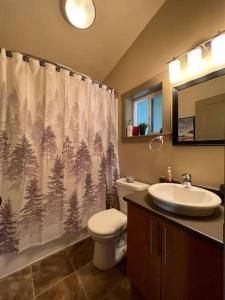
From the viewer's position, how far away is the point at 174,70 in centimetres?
135

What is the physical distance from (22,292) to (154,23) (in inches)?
106

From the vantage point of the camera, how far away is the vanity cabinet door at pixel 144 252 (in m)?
0.90

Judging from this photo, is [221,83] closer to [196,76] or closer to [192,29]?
[196,76]

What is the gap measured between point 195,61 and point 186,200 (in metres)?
1.10

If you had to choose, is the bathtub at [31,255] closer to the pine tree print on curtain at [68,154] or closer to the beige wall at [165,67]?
the pine tree print on curtain at [68,154]

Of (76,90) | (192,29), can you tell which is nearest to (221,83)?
(192,29)

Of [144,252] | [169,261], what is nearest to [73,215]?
[144,252]

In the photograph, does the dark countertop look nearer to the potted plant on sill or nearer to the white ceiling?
the potted plant on sill

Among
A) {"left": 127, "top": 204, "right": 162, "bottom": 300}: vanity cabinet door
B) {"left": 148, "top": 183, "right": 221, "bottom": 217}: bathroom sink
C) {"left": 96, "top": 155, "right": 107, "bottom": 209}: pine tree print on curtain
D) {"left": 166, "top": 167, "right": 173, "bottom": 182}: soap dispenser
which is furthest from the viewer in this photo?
{"left": 96, "top": 155, "right": 107, "bottom": 209}: pine tree print on curtain

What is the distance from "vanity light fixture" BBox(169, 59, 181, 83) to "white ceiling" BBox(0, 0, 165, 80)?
2.28 ft

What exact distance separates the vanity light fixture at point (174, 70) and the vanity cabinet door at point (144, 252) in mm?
1166

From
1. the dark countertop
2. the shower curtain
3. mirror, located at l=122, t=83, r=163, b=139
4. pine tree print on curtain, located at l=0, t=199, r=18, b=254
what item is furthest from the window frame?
pine tree print on curtain, located at l=0, t=199, r=18, b=254

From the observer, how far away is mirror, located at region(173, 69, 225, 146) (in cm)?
114

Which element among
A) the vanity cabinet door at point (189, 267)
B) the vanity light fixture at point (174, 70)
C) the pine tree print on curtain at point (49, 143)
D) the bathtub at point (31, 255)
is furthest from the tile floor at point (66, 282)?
the vanity light fixture at point (174, 70)
